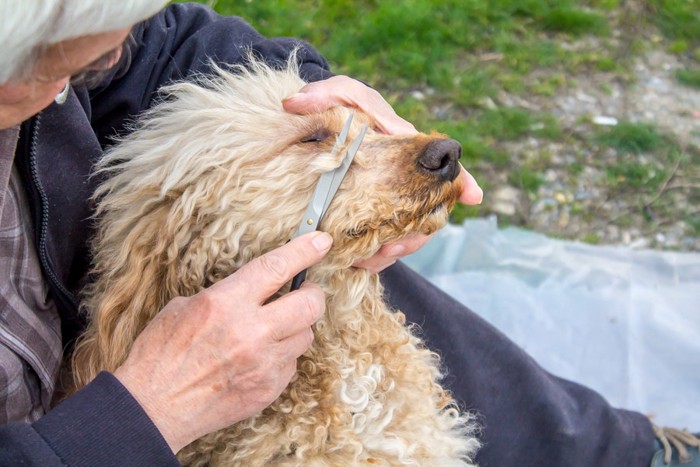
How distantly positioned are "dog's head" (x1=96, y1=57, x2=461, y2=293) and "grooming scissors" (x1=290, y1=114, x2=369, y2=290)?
16mm

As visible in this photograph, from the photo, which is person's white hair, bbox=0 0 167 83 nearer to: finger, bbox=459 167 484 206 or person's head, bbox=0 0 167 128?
person's head, bbox=0 0 167 128

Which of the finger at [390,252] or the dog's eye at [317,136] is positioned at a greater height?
the dog's eye at [317,136]

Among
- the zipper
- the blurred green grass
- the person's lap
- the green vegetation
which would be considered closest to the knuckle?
the zipper

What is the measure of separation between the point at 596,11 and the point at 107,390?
145 inches

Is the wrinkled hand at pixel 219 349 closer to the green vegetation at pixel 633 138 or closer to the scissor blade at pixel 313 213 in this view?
the scissor blade at pixel 313 213

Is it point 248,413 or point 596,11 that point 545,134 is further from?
point 248,413

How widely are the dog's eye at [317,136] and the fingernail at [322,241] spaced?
0.80 ft

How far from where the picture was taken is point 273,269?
143 centimetres

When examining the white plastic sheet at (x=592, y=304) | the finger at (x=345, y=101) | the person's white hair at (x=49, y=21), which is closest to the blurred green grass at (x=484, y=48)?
the white plastic sheet at (x=592, y=304)

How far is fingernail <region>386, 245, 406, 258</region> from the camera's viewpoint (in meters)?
1.62

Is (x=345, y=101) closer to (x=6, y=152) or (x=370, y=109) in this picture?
(x=370, y=109)

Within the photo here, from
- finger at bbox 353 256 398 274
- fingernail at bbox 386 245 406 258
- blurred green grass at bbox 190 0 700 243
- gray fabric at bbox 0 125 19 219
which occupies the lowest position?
blurred green grass at bbox 190 0 700 243

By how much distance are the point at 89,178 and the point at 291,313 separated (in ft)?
1.77

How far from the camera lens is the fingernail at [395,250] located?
1.62 m
